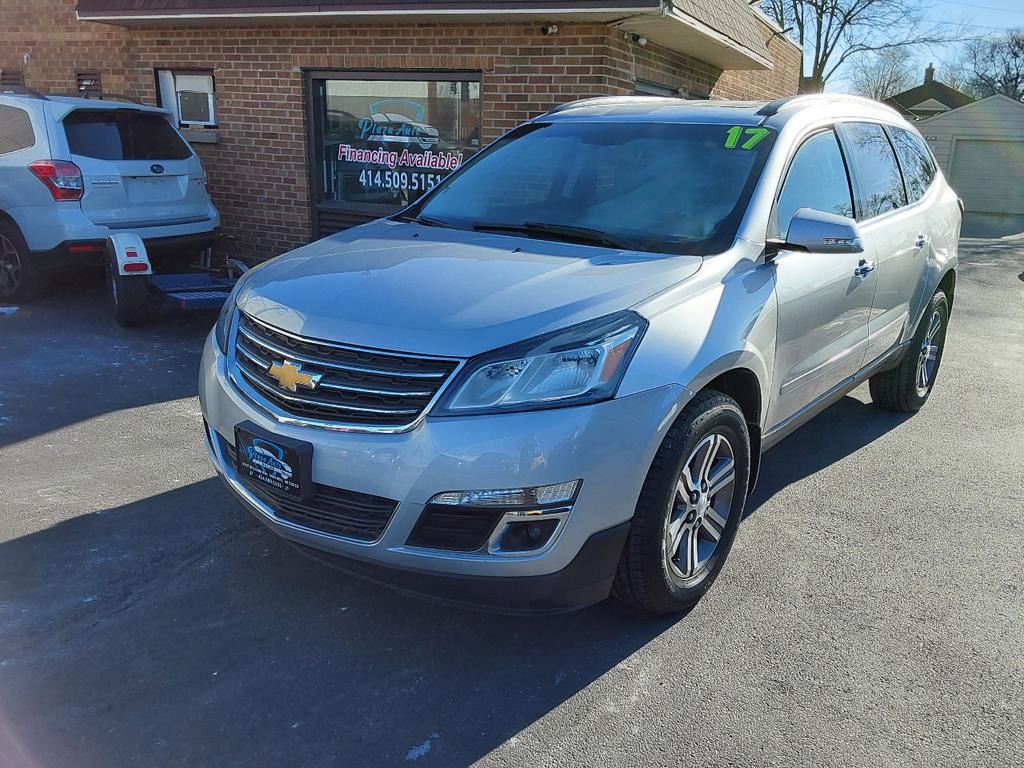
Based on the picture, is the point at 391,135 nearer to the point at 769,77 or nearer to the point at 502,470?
the point at 502,470

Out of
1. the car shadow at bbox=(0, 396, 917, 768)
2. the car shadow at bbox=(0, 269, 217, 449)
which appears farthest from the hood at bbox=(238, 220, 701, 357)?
the car shadow at bbox=(0, 269, 217, 449)

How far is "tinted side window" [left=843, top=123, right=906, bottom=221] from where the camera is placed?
4453 mm

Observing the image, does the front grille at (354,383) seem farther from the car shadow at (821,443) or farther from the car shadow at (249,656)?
the car shadow at (821,443)

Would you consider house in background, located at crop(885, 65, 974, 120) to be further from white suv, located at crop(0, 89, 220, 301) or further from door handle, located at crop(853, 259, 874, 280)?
door handle, located at crop(853, 259, 874, 280)

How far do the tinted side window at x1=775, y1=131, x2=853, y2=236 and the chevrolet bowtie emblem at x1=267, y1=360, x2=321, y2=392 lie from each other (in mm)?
2012

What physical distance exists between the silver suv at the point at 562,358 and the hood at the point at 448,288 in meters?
0.01

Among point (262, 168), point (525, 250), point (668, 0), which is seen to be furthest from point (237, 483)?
point (262, 168)

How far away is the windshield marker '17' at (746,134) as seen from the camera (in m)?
3.78

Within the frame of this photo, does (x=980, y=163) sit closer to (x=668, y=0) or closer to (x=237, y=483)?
(x=668, y=0)

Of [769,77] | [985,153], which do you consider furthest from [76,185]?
[985,153]

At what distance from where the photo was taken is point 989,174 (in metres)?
31.1

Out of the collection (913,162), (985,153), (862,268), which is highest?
(913,162)

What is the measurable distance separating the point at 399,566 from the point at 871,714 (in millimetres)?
1576

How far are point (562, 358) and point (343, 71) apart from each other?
24.3 ft
